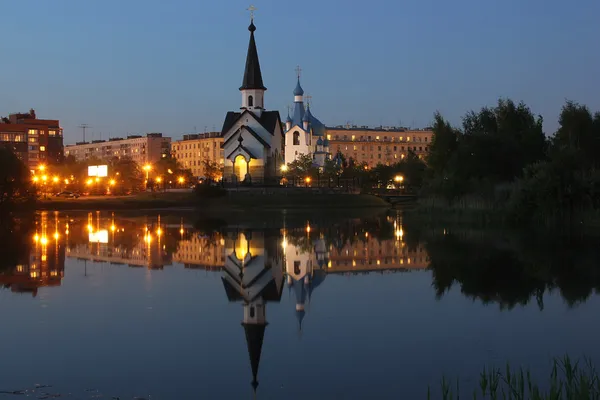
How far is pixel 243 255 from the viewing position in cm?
2872

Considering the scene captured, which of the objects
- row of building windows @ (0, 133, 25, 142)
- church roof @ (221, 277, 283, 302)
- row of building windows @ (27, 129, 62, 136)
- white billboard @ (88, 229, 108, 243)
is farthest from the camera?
row of building windows @ (27, 129, 62, 136)

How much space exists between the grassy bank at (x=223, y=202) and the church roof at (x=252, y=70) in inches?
670

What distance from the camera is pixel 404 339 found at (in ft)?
45.6

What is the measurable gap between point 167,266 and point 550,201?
24.8 m

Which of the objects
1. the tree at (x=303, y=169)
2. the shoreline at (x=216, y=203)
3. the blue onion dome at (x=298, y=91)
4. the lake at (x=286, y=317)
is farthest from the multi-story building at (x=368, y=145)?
the lake at (x=286, y=317)

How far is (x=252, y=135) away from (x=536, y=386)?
260ft

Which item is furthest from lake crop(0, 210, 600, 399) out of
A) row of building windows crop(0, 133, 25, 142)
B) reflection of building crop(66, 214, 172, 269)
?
row of building windows crop(0, 133, 25, 142)

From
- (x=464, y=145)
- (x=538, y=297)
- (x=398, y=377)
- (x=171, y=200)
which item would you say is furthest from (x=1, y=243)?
(x=171, y=200)

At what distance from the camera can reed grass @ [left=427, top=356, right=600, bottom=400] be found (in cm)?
871

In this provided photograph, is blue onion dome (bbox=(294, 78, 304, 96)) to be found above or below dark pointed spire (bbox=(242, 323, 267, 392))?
above

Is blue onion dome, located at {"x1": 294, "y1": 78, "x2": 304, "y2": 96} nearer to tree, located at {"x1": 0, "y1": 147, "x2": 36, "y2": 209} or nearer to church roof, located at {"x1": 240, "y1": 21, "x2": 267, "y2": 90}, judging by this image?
church roof, located at {"x1": 240, "y1": 21, "x2": 267, "y2": 90}

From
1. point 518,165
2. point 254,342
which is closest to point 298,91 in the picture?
point 518,165

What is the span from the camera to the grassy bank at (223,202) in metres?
72.8

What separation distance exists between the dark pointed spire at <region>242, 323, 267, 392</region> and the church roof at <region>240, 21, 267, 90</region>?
75.4 meters
